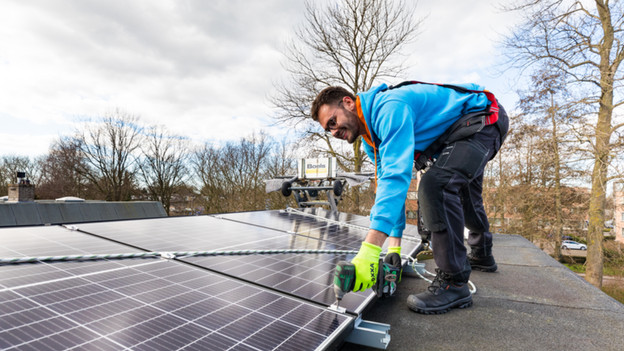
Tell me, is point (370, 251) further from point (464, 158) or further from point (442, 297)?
point (464, 158)

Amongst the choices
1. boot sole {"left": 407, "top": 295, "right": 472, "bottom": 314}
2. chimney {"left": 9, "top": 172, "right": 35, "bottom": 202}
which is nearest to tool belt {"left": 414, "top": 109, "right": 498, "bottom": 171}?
boot sole {"left": 407, "top": 295, "right": 472, "bottom": 314}

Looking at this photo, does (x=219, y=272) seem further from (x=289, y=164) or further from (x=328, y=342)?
(x=289, y=164)

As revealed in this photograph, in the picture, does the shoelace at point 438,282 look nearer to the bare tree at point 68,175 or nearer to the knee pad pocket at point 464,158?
the knee pad pocket at point 464,158

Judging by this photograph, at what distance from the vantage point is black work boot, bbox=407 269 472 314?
6.18ft

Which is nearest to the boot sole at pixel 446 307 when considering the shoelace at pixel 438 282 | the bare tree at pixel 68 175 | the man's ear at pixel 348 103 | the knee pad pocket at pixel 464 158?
the shoelace at pixel 438 282

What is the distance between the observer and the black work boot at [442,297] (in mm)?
1884

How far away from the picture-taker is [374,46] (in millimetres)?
14406

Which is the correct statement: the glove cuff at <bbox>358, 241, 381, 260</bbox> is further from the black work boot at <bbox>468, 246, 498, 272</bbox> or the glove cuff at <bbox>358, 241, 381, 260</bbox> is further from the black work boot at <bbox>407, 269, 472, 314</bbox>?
the black work boot at <bbox>468, 246, 498, 272</bbox>

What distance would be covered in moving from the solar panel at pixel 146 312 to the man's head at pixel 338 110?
3.63 feet

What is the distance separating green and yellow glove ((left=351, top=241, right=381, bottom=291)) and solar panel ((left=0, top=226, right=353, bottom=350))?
0.61ft

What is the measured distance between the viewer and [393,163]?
1644mm

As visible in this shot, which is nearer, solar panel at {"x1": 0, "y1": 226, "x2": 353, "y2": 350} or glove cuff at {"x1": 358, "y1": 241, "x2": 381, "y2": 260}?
solar panel at {"x1": 0, "y1": 226, "x2": 353, "y2": 350}

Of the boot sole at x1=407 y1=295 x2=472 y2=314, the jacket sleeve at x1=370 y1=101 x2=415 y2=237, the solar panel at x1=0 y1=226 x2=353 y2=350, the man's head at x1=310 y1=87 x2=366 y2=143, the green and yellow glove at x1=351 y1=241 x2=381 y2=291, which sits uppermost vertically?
the man's head at x1=310 y1=87 x2=366 y2=143

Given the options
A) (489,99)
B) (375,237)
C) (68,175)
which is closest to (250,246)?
(375,237)
